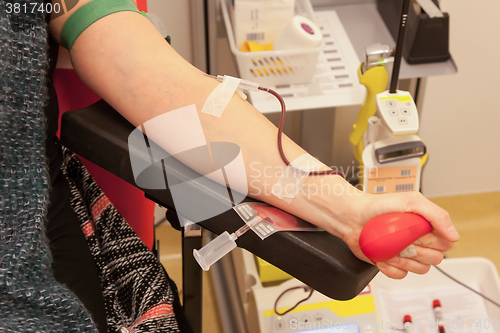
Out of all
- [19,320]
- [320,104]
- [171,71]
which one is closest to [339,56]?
[320,104]

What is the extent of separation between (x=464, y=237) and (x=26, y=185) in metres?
1.64

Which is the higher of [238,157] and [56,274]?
[238,157]

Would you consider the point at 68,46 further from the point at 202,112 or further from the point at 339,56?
the point at 339,56

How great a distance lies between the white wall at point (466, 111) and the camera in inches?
58.1

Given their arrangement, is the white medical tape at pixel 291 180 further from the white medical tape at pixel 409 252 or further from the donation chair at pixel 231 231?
the white medical tape at pixel 409 252

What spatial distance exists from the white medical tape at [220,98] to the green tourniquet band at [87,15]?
0.19 metres

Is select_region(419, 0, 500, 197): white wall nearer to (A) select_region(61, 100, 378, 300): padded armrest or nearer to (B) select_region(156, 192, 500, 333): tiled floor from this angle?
(B) select_region(156, 192, 500, 333): tiled floor

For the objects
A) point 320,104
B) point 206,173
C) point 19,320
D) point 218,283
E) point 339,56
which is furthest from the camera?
point 218,283

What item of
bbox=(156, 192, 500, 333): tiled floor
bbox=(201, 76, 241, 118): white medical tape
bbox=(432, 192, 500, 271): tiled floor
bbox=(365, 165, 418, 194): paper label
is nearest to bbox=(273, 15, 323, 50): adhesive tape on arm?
bbox=(365, 165, 418, 194): paper label

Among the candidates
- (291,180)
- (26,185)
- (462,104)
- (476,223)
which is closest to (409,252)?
(291,180)

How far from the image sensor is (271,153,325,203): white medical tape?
0.62 meters

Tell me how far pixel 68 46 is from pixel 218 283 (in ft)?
3.71

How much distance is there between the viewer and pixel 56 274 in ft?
2.08

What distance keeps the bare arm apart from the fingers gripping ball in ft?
0.18
